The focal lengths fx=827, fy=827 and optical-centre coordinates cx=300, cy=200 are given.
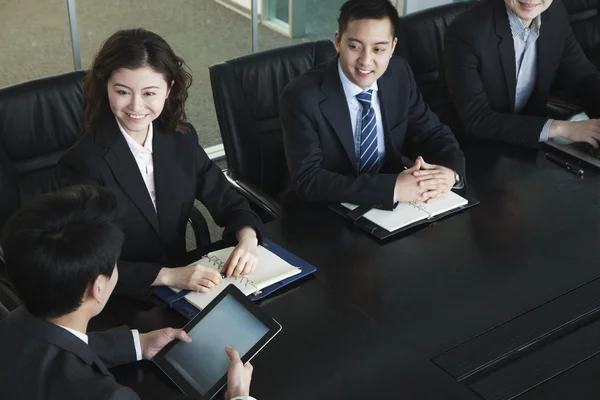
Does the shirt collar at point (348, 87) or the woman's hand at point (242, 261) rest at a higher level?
the shirt collar at point (348, 87)

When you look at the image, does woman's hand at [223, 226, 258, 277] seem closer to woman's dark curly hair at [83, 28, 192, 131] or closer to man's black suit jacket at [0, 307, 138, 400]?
woman's dark curly hair at [83, 28, 192, 131]

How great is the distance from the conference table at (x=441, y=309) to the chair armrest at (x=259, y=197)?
127mm

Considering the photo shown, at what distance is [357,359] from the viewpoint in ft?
6.68

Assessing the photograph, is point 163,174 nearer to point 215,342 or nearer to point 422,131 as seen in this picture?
point 215,342

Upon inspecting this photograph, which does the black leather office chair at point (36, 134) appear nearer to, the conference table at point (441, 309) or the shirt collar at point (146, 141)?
the shirt collar at point (146, 141)

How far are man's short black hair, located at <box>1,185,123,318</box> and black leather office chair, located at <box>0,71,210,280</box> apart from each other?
3.97ft

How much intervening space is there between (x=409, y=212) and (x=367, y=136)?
1.52 ft

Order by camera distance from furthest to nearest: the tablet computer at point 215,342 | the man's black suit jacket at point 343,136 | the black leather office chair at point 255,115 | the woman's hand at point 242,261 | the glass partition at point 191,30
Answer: the glass partition at point 191,30 < the black leather office chair at point 255,115 < the man's black suit jacket at point 343,136 < the woman's hand at point 242,261 < the tablet computer at point 215,342

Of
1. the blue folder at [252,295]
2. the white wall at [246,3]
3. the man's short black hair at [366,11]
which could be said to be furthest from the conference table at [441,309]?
the white wall at [246,3]

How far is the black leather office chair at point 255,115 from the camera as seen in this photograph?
312cm

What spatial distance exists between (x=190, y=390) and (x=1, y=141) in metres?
1.30

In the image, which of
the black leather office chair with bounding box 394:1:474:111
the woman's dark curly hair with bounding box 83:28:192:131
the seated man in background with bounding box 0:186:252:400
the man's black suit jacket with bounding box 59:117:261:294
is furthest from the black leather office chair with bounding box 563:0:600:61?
the seated man in background with bounding box 0:186:252:400

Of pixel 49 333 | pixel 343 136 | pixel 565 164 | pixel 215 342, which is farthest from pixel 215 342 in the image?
pixel 565 164

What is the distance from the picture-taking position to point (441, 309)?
87.8 inches
